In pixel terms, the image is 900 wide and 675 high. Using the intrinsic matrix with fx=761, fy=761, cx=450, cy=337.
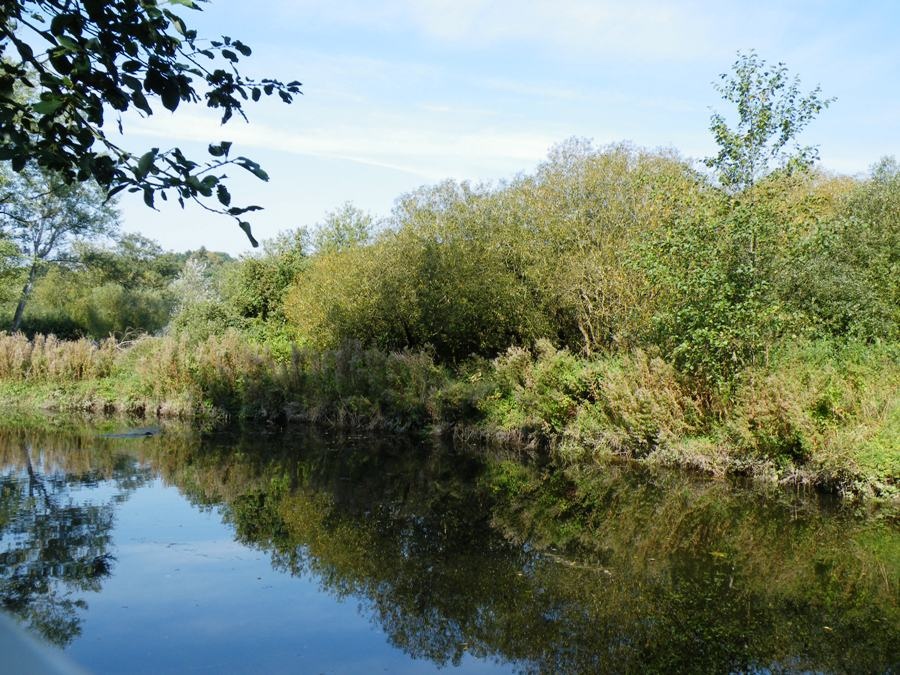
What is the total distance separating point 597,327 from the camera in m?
20.6

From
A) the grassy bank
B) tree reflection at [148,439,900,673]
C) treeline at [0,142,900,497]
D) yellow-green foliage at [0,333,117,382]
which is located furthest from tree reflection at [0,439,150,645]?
yellow-green foliage at [0,333,117,382]

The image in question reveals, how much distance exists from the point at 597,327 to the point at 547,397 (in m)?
3.98

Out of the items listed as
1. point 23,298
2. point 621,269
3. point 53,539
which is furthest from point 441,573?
point 23,298

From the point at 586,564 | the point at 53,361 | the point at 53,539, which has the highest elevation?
the point at 53,361

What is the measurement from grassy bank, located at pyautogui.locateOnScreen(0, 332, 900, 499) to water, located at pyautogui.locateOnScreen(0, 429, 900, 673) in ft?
2.98

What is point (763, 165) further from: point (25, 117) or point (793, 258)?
point (25, 117)

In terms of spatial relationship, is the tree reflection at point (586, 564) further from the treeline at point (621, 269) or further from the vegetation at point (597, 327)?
the treeline at point (621, 269)

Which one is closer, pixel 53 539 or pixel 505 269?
pixel 53 539

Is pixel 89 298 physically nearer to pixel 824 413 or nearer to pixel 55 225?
pixel 55 225

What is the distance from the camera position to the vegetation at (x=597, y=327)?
13484 mm

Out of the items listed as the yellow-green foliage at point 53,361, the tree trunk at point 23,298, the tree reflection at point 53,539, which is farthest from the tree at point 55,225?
the tree reflection at point 53,539

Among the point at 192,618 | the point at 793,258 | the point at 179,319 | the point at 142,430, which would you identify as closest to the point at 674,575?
the point at 192,618

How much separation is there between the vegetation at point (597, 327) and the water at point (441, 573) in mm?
1470

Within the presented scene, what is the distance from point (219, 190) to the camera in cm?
349
